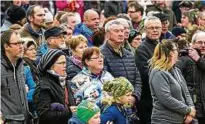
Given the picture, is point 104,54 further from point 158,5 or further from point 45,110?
point 158,5

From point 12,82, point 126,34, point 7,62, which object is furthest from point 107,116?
point 126,34

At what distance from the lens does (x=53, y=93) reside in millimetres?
6676

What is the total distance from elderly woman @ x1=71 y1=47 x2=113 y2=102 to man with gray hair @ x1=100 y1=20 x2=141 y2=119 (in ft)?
1.72

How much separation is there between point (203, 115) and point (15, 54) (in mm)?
2789

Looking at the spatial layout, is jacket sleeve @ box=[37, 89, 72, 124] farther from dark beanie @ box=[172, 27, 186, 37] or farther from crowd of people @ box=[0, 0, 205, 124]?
dark beanie @ box=[172, 27, 186, 37]

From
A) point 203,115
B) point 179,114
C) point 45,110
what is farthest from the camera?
point 203,115

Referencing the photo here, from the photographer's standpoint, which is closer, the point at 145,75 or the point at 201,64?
the point at 201,64

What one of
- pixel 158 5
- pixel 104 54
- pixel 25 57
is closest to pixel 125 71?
pixel 104 54

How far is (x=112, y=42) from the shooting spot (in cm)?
839

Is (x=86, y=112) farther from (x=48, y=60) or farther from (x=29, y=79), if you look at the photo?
(x=29, y=79)

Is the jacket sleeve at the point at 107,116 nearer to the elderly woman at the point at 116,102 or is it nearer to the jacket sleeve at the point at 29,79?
the elderly woman at the point at 116,102

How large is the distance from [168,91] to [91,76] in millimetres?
994

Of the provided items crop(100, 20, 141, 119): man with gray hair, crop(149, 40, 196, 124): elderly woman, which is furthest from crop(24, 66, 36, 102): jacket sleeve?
crop(149, 40, 196, 124): elderly woman

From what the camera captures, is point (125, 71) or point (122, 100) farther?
point (125, 71)
